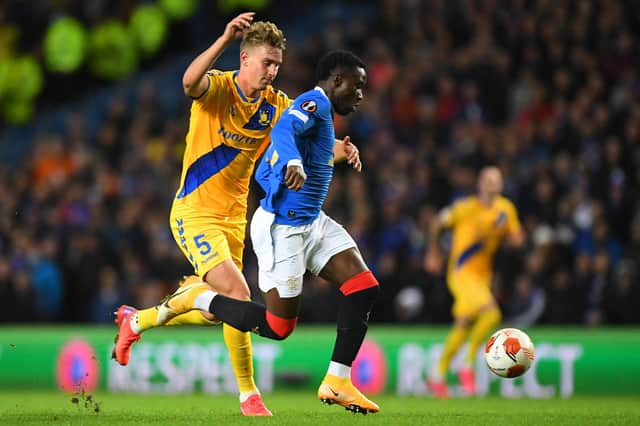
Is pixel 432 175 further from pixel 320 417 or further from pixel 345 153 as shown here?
pixel 320 417

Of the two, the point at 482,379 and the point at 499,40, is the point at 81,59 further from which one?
the point at 482,379

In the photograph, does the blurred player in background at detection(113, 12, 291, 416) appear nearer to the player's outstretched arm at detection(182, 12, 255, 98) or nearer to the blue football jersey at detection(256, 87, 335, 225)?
the player's outstretched arm at detection(182, 12, 255, 98)

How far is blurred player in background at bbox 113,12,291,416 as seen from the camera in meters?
8.00

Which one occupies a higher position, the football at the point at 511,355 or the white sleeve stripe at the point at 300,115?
the white sleeve stripe at the point at 300,115

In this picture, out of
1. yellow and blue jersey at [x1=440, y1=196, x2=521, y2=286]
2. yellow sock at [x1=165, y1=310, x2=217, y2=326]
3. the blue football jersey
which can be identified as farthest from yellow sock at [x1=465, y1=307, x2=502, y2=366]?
the blue football jersey

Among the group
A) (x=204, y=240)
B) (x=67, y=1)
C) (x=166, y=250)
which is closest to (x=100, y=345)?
(x=166, y=250)

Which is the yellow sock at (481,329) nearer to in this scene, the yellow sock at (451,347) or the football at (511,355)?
the yellow sock at (451,347)

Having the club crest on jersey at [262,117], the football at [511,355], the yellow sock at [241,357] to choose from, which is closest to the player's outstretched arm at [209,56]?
the club crest on jersey at [262,117]

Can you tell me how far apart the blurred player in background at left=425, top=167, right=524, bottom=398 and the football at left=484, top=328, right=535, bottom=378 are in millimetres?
4065

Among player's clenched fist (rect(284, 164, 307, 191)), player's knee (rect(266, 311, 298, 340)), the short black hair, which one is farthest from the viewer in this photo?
the short black hair

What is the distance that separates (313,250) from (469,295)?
5583 millimetres

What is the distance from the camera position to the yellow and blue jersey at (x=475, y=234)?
13.3m

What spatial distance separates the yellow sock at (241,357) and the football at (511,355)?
1.82 meters

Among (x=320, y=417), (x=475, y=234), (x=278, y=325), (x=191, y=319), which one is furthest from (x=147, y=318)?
(x=475, y=234)
